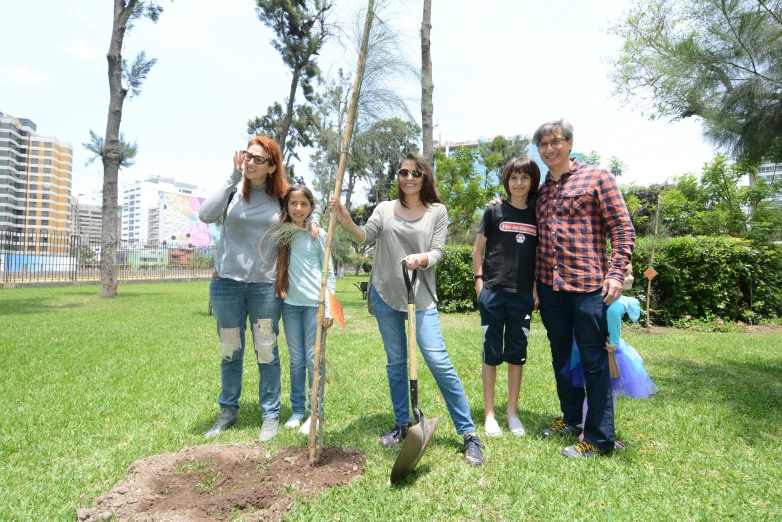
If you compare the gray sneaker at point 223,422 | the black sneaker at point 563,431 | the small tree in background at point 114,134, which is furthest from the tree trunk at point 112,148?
the black sneaker at point 563,431

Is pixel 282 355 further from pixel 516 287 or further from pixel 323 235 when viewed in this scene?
pixel 516 287

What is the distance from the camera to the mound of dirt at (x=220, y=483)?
212 centimetres

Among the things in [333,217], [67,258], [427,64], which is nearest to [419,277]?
[333,217]

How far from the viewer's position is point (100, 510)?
2.14 metres

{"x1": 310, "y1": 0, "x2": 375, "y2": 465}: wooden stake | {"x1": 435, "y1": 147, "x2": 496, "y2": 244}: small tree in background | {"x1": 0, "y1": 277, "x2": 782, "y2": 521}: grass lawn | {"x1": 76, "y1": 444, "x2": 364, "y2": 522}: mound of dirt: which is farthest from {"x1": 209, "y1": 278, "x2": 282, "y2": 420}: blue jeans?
{"x1": 435, "y1": 147, "x2": 496, "y2": 244}: small tree in background

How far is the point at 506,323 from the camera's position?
10.1 feet

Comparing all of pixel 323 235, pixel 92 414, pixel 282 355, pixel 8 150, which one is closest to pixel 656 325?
pixel 282 355

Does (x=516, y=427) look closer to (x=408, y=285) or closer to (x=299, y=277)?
(x=408, y=285)

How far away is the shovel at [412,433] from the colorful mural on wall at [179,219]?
58.1 m

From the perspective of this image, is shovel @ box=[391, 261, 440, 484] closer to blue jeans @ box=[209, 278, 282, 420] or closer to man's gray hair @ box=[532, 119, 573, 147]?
blue jeans @ box=[209, 278, 282, 420]

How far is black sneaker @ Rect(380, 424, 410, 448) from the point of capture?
9.52 ft

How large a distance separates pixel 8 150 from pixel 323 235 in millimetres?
76692

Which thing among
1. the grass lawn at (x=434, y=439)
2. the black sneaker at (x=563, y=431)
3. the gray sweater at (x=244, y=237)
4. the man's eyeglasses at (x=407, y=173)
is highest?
the man's eyeglasses at (x=407, y=173)

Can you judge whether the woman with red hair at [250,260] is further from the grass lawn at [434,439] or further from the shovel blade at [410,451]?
the shovel blade at [410,451]
